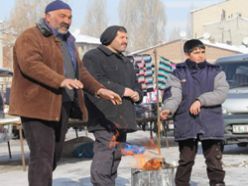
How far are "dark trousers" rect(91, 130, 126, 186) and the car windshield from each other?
5986 mm

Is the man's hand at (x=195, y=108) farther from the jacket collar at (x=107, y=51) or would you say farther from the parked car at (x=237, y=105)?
the parked car at (x=237, y=105)

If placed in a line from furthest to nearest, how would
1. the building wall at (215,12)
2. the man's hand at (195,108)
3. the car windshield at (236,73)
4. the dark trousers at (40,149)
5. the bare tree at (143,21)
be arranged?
1. the bare tree at (143,21)
2. the building wall at (215,12)
3. the car windshield at (236,73)
4. the man's hand at (195,108)
5. the dark trousers at (40,149)

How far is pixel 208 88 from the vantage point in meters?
6.73

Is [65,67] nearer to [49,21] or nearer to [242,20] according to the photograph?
[49,21]

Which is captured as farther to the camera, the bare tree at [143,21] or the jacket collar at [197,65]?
the bare tree at [143,21]

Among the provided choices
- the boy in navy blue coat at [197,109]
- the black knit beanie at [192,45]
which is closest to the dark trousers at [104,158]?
the boy in navy blue coat at [197,109]

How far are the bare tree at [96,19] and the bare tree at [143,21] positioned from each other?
8.77 feet

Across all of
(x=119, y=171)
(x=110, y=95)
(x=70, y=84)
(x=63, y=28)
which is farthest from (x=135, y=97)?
(x=119, y=171)

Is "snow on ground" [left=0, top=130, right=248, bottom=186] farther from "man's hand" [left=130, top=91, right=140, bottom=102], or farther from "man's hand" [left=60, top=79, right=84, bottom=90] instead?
"man's hand" [left=60, top=79, right=84, bottom=90]

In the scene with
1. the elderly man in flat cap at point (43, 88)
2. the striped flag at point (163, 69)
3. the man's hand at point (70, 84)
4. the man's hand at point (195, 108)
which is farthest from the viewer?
the striped flag at point (163, 69)

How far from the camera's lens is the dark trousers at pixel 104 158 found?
6.16 meters

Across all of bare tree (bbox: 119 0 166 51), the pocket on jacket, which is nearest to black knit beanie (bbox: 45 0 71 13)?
the pocket on jacket

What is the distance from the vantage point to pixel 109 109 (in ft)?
20.4

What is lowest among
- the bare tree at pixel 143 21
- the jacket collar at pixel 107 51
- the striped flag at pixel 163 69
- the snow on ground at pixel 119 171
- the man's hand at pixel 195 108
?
the snow on ground at pixel 119 171
